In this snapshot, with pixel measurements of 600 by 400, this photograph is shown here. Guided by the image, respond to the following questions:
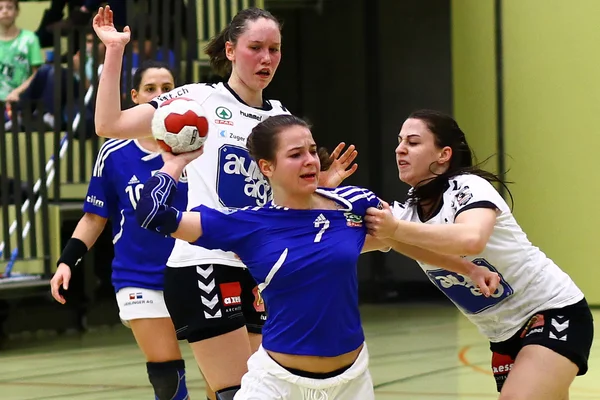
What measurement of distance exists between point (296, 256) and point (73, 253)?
2019 mm

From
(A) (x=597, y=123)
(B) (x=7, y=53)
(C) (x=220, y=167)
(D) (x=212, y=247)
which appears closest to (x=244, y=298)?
(C) (x=220, y=167)

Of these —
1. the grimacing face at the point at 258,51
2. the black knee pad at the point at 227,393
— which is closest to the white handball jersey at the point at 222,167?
the grimacing face at the point at 258,51

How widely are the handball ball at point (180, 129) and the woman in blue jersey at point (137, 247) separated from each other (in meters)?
1.66

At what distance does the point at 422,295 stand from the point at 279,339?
9.22 m

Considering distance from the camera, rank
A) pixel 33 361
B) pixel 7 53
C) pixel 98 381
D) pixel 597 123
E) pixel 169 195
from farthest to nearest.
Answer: pixel 597 123
pixel 7 53
pixel 33 361
pixel 98 381
pixel 169 195

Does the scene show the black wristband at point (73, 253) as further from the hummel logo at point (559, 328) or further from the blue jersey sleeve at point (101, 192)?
the hummel logo at point (559, 328)

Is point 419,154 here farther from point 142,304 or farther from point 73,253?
point 73,253

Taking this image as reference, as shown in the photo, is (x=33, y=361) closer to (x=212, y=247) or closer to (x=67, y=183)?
(x=67, y=183)

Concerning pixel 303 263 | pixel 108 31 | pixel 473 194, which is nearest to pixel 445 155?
pixel 473 194

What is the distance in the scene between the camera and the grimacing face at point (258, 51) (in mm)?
4066

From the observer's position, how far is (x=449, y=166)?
404cm

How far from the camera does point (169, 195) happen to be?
3334 millimetres

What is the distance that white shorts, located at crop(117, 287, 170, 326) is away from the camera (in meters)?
5.04

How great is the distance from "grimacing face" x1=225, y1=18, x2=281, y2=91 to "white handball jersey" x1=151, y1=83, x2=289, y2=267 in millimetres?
106
